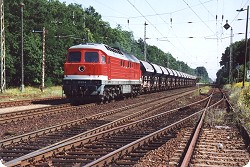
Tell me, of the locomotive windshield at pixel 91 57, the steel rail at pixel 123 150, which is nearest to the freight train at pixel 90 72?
the locomotive windshield at pixel 91 57

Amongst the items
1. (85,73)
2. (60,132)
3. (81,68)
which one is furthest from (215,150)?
(81,68)

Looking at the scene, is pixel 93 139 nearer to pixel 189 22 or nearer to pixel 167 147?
pixel 167 147

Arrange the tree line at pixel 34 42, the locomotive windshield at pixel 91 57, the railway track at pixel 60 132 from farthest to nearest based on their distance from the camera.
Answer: the tree line at pixel 34 42, the locomotive windshield at pixel 91 57, the railway track at pixel 60 132

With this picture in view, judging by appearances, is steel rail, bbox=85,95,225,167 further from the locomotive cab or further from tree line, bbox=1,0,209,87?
tree line, bbox=1,0,209,87

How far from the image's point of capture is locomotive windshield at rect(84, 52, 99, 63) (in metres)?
20.0

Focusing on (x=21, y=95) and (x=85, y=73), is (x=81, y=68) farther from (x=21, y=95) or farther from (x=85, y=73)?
(x=21, y=95)

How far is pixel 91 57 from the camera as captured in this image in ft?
66.1

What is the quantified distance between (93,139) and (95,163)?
293 cm

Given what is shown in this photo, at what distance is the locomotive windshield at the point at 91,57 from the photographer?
65.7 feet

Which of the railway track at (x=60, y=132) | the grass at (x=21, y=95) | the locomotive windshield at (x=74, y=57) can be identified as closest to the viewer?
the railway track at (x=60, y=132)

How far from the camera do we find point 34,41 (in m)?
47.8

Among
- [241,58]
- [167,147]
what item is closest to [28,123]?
[167,147]

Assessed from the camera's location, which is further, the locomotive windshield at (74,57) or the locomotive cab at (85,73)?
the locomotive windshield at (74,57)

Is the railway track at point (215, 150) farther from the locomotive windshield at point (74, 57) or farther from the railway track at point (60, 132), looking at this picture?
the locomotive windshield at point (74, 57)
